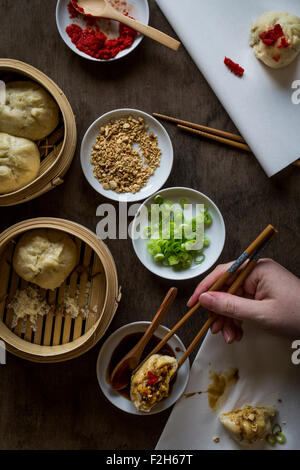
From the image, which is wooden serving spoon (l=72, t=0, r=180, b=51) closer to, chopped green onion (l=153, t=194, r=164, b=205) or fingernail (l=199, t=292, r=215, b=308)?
chopped green onion (l=153, t=194, r=164, b=205)

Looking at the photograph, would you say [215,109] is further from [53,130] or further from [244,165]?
[53,130]

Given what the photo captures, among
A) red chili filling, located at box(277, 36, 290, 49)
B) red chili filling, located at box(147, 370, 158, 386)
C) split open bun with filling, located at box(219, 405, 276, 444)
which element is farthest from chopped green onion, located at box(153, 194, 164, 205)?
split open bun with filling, located at box(219, 405, 276, 444)

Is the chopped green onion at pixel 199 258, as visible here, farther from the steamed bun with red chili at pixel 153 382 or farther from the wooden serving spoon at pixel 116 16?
the wooden serving spoon at pixel 116 16

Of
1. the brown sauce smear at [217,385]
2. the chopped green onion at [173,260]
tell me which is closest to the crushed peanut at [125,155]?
the chopped green onion at [173,260]

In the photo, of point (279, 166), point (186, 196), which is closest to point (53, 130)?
point (186, 196)

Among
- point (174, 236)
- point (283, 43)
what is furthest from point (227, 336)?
point (283, 43)

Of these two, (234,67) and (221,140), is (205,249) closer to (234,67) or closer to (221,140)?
(221,140)
